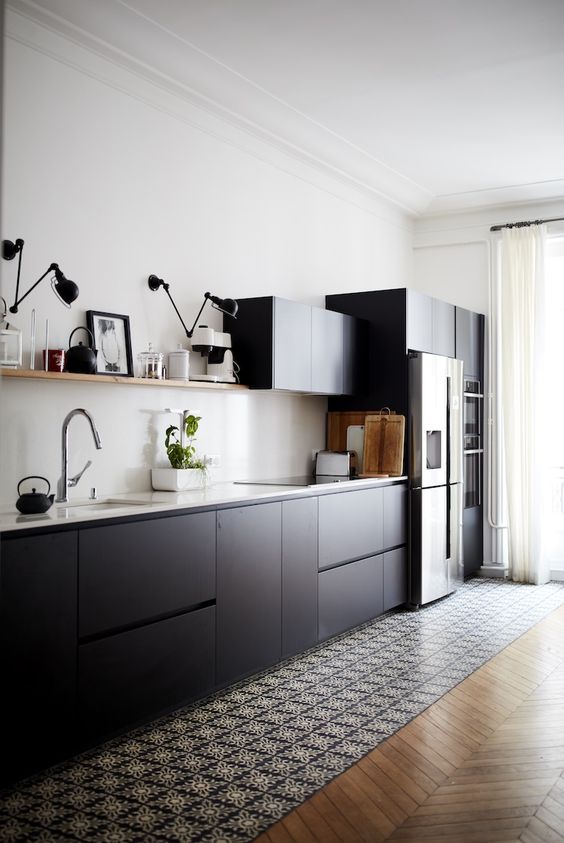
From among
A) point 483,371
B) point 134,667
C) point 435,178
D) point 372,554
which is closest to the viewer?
point 134,667

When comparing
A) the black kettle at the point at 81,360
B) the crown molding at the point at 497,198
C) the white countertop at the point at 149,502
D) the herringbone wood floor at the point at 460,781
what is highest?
the crown molding at the point at 497,198

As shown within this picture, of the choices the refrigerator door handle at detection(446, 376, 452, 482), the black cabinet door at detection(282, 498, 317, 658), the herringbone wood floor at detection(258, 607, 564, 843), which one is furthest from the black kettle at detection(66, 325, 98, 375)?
the refrigerator door handle at detection(446, 376, 452, 482)

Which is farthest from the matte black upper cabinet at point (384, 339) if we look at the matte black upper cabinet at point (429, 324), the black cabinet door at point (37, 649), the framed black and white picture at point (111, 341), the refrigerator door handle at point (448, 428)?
the black cabinet door at point (37, 649)

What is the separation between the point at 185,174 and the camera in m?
4.35

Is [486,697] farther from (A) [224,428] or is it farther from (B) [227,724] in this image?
(A) [224,428]

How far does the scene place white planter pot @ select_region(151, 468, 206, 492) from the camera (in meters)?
3.92

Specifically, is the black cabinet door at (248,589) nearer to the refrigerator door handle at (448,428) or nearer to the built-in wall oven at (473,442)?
the refrigerator door handle at (448,428)

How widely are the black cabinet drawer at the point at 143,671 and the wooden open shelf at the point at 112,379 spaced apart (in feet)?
3.46

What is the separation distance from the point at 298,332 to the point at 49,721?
8.74 feet

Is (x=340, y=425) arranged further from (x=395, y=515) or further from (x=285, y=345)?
(x=285, y=345)

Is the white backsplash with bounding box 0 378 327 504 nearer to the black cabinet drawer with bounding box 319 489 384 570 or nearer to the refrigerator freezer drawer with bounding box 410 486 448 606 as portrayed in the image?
the black cabinet drawer with bounding box 319 489 384 570

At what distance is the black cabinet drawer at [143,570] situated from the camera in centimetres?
289

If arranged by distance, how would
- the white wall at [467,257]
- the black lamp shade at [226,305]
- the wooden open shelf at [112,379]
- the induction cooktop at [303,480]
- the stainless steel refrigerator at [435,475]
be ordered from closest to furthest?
the wooden open shelf at [112,379] < the black lamp shade at [226,305] < the induction cooktop at [303,480] < the stainless steel refrigerator at [435,475] < the white wall at [467,257]

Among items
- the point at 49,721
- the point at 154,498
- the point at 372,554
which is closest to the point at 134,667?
the point at 49,721
